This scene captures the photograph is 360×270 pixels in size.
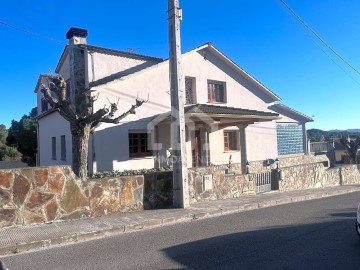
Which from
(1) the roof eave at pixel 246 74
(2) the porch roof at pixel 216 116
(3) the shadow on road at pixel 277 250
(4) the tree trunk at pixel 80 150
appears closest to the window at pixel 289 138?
(1) the roof eave at pixel 246 74

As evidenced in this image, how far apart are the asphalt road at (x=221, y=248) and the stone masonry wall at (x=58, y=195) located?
1.76 m

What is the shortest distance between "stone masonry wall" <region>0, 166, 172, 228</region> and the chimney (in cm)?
1032

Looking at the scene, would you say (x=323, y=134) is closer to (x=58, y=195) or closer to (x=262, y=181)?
(x=262, y=181)

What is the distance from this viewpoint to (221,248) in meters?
6.00

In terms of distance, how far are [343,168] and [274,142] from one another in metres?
4.63

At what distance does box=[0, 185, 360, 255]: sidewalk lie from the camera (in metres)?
6.59

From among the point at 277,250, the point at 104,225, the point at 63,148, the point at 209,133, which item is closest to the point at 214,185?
the point at 104,225

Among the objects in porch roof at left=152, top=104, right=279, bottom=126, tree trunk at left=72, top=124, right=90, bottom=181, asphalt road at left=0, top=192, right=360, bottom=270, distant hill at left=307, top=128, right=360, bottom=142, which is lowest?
asphalt road at left=0, top=192, right=360, bottom=270

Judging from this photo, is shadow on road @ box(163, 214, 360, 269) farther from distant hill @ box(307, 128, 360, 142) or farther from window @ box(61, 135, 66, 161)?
distant hill @ box(307, 128, 360, 142)

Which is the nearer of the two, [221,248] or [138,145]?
[221,248]

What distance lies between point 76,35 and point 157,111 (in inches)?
223

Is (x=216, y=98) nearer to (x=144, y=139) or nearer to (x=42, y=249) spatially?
(x=144, y=139)

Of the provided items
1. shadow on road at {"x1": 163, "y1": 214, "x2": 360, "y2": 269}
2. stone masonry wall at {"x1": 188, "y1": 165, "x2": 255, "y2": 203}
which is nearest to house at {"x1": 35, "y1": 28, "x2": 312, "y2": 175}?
stone masonry wall at {"x1": 188, "y1": 165, "x2": 255, "y2": 203}

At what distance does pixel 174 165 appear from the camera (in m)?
10.1
